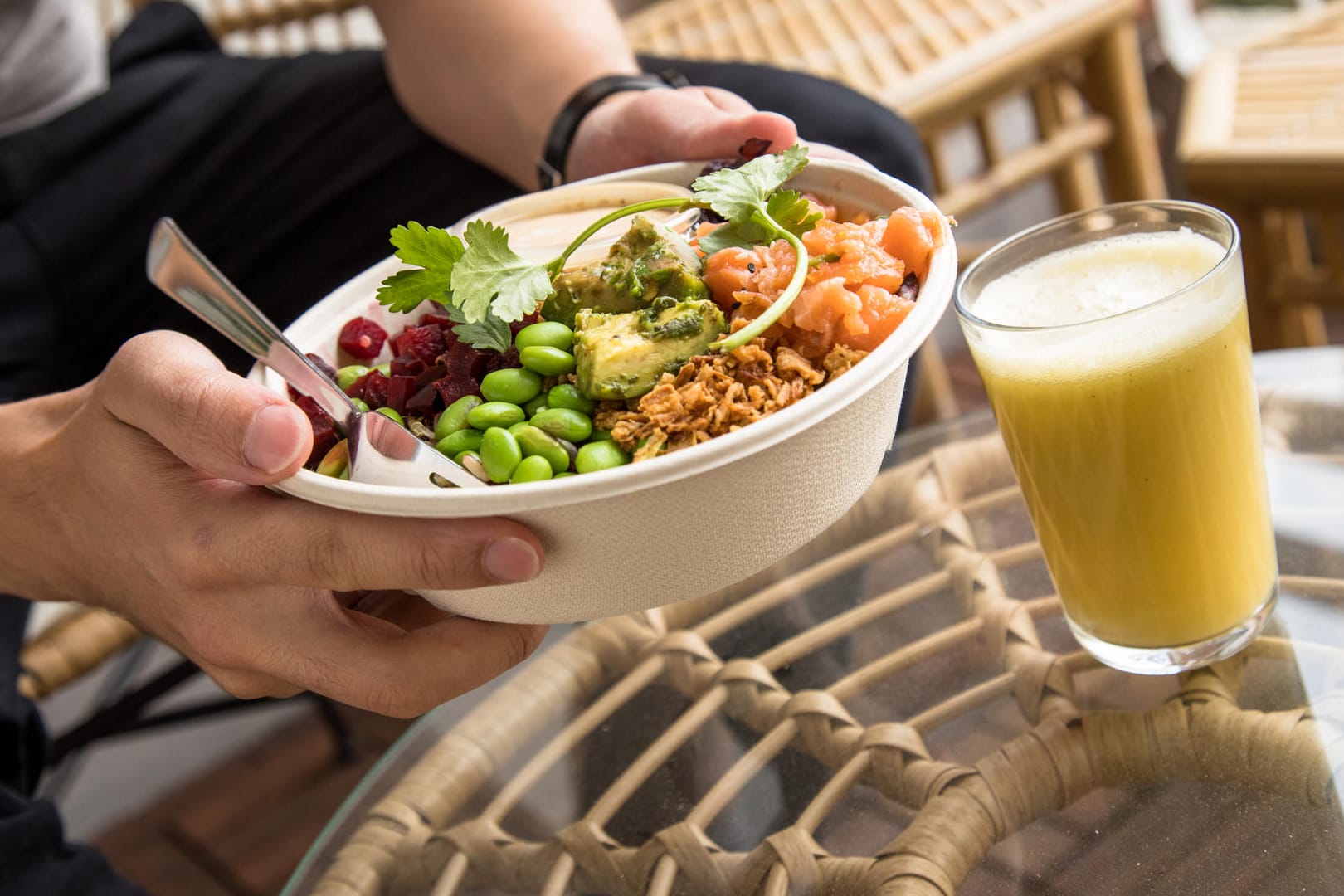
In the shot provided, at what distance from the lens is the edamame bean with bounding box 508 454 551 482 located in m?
0.71

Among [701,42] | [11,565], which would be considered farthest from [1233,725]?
[701,42]

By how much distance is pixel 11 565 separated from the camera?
1092 millimetres

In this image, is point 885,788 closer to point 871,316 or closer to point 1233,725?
point 1233,725

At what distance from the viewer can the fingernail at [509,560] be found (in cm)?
71

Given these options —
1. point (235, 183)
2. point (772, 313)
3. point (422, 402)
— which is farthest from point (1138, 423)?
point (235, 183)

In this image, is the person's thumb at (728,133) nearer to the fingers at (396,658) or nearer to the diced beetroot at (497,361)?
the diced beetroot at (497,361)

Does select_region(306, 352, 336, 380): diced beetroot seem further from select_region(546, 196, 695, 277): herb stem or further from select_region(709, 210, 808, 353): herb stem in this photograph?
select_region(709, 210, 808, 353): herb stem

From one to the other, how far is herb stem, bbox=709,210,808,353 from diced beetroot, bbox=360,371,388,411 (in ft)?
0.84

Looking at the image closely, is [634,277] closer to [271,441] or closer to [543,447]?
[543,447]

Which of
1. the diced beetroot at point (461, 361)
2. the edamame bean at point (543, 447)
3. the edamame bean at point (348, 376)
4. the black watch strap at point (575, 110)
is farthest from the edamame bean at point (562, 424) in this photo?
the black watch strap at point (575, 110)

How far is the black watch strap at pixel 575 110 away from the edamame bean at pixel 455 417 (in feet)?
1.58

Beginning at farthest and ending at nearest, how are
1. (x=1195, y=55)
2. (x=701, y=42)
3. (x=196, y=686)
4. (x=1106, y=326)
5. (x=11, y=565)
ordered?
(x=1195, y=55) < (x=196, y=686) < (x=701, y=42) < (x=11, y=565) < (x=1106, y=326)

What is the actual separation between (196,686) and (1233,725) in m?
2.29

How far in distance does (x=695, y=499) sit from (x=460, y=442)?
0.16m
